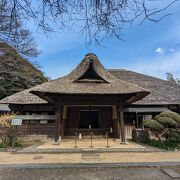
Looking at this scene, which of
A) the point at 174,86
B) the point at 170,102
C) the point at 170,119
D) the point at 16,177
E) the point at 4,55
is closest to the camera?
the point at 16,177

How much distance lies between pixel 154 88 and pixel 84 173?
1550 centimetres

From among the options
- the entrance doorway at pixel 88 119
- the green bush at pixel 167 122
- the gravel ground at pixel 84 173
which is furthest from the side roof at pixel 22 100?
the gravel ground at pixel 84 173

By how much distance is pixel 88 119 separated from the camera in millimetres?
16062

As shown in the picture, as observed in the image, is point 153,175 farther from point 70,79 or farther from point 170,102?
point 170,102

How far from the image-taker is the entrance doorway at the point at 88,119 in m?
15.9

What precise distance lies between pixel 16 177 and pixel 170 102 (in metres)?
14.5

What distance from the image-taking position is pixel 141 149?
10469 millimetres

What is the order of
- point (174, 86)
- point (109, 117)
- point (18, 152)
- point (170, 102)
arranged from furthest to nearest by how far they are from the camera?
point (174, 86) < point (170, 102) < point (109, 117) < point (18, 152)

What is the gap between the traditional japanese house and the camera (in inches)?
511

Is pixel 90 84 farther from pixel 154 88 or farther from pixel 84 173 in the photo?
pixel 154 88

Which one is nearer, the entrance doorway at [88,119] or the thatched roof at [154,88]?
the entrance doorway at [88,119]

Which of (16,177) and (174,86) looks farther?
(174,86)

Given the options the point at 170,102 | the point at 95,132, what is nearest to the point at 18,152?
the point at 95,132

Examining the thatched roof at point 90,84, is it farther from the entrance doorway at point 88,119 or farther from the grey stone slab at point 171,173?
the grey stone slab at point 171,173
